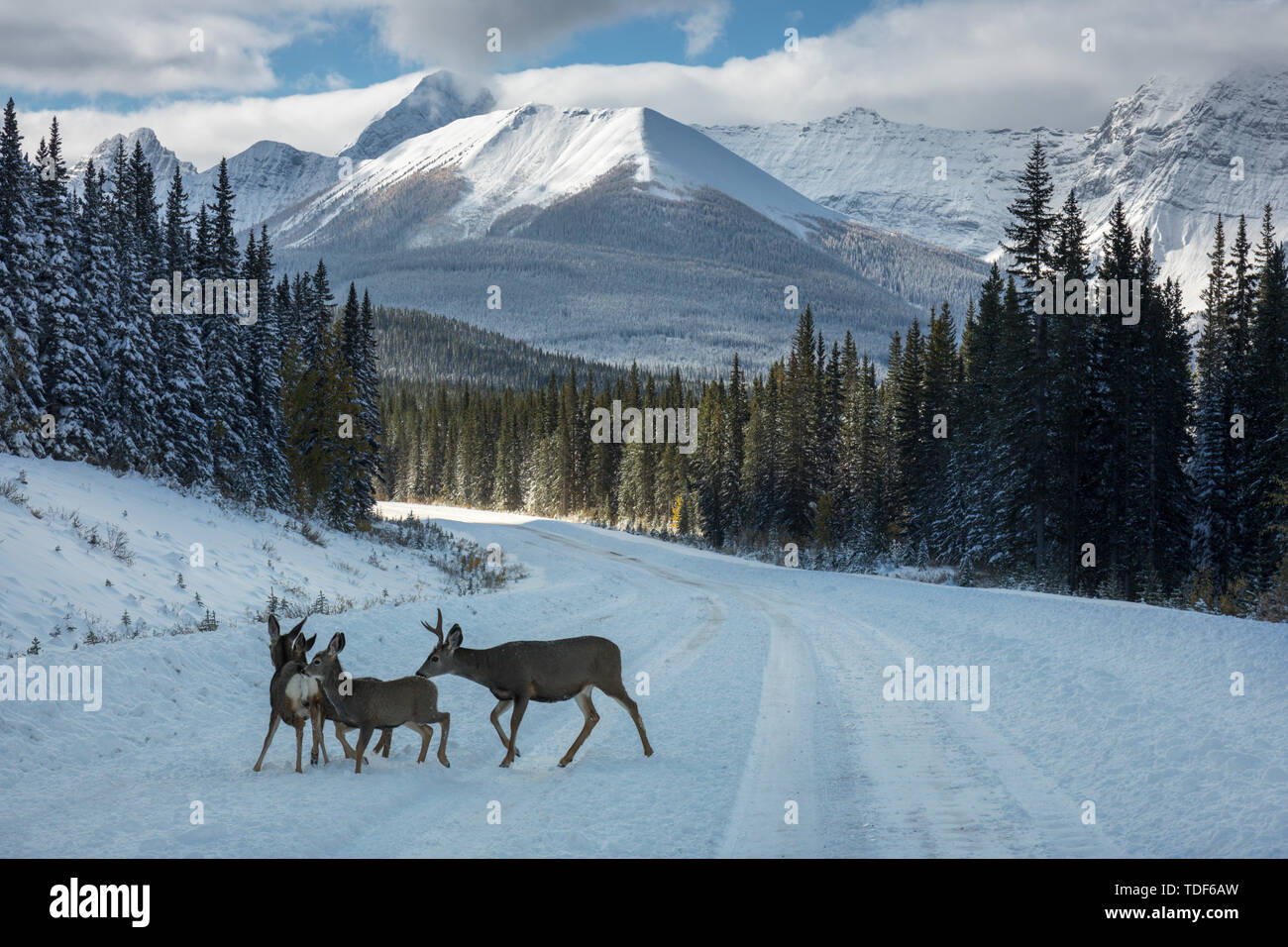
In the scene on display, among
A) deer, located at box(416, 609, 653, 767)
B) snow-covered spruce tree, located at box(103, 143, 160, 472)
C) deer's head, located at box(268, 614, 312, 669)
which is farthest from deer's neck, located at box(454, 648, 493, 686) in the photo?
snow-covered spruce tree, located at box(103, 143, 160, 472)

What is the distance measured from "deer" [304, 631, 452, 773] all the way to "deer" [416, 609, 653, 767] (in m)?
0.24

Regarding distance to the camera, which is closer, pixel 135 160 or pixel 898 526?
pixel 135 160

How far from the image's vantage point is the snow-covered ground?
6156mm

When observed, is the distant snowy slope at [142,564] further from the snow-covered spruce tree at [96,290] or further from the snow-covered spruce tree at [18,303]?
the snow-covered spruce tree at [96,290]

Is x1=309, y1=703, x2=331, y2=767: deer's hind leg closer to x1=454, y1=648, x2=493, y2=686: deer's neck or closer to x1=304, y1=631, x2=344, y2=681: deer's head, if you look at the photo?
x1=304, y1=631, x2=344, y2=681: deer's head

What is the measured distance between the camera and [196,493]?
2595cm

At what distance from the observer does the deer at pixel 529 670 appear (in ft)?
27.4

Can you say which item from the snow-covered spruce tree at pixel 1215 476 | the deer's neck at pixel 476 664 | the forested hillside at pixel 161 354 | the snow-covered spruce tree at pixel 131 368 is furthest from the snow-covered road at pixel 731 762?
the snow-covered spruce tree at pixel 1215 476

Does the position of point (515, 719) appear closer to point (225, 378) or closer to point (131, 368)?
point (131, 368)

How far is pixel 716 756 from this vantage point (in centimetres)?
861

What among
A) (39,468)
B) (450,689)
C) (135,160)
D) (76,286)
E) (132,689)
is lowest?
(450,689)

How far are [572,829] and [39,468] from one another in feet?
65.6
